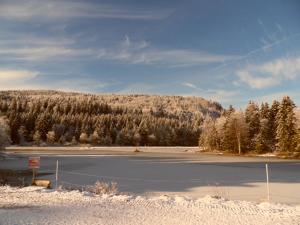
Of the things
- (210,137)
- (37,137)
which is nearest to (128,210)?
(210,137)

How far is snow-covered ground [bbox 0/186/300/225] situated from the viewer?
9.71 m

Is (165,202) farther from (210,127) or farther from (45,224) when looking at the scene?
(210,127)

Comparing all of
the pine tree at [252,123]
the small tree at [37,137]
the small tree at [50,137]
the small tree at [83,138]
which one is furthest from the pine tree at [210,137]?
the small tree at [37,137]

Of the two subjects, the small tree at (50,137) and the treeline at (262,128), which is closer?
the treeline at (262,128)

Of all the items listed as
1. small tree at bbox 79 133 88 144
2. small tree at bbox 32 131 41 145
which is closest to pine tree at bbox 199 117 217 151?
small tree at bbox 79 133 88 144

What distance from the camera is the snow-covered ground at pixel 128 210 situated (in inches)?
382

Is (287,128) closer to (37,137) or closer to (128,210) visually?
(128,210)

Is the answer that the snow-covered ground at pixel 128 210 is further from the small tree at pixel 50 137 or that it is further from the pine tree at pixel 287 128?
the small tree at pixel 50 137

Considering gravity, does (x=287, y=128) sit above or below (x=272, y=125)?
below

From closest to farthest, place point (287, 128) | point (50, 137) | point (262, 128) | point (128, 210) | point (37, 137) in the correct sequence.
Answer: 1. point (128, 210)
2. point (287, 128)
3. point (262, 128)
4. point (37, 137)
5. point (50, 137)

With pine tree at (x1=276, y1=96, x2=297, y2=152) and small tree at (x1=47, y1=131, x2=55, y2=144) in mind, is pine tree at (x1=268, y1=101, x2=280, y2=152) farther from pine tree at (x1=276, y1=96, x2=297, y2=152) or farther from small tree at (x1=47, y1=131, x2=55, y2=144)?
small tree at (x1=47, y1=131, x2=55, y2=144)

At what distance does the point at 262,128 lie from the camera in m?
73.2

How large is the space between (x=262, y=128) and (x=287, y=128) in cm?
602

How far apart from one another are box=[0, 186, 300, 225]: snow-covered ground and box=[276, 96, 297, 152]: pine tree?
57.5 m
